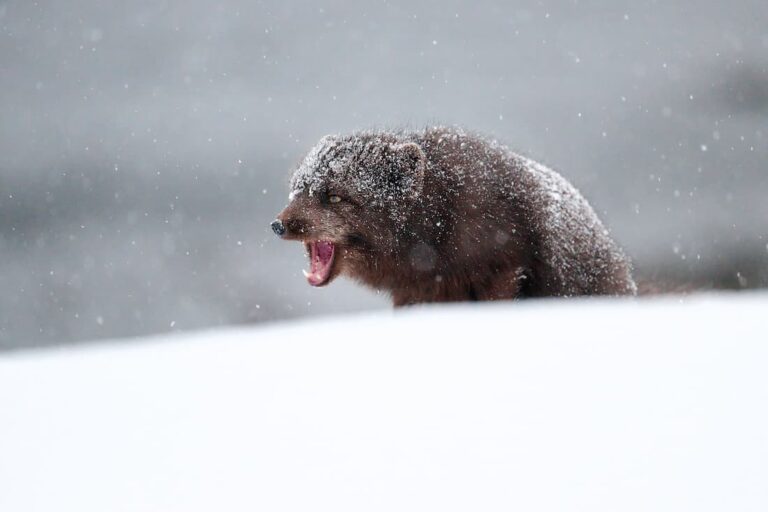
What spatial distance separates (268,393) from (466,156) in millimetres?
4606

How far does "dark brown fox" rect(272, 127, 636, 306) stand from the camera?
6.68 metres

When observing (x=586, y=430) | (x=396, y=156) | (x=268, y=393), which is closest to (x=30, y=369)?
(x=268, y=393)

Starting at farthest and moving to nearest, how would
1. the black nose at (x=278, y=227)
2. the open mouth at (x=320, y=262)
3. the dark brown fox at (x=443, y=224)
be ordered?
the open mouth at (x=320, y=262)
the black nose at (x=278, y=227)
the dark brown fox at (x=443, y=224)

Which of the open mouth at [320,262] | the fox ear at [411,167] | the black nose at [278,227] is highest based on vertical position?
the fox ear at [411,167]

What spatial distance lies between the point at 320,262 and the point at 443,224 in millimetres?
1111

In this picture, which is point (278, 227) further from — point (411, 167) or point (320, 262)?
point (411, 167)

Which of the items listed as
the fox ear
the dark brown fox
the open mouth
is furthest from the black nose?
the fox ear

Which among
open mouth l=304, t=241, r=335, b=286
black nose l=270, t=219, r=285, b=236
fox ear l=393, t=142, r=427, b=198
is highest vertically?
fox ear l=393, t=142, r=427, b=198

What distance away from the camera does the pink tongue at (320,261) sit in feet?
23.3

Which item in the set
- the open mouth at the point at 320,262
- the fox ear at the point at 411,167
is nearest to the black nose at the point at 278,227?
the open mouth at the point at 320,262

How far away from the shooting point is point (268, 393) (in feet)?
9.00

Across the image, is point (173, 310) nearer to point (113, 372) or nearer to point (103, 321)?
point (103, 321)

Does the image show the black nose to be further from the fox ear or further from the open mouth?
the fox ear

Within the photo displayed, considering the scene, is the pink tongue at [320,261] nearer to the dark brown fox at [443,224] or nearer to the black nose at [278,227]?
the dark brown fox at [443,224]
